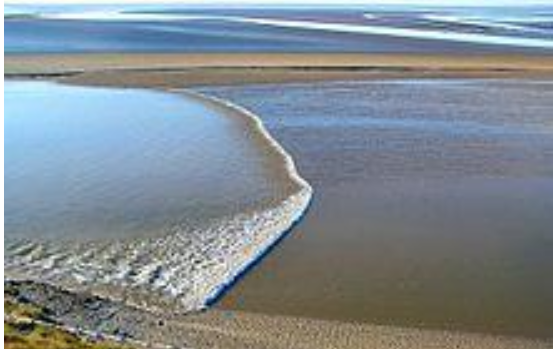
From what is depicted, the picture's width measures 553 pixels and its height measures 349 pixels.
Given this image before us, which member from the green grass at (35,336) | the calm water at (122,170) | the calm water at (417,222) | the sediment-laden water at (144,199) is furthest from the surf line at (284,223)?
the green grass at (35,336)

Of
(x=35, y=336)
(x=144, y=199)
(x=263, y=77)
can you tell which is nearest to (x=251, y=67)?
(x=263, y=77)

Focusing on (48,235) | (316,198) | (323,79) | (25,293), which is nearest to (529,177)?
(316,198)

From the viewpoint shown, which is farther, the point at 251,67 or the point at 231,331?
the point at 251,67

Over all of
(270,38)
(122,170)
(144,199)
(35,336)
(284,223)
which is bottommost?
(270,38)

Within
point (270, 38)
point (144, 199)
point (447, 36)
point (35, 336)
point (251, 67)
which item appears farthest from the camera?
point (447, 36)

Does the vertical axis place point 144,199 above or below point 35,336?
below

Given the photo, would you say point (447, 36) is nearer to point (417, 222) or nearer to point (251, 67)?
point (251, 67)
